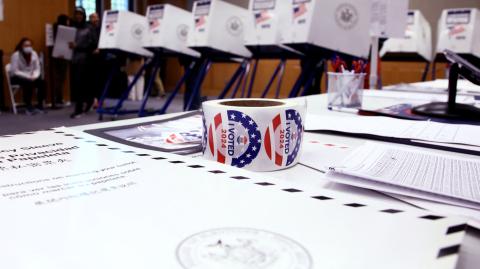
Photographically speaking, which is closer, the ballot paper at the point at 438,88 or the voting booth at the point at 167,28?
the ballot paper at the point at 438,88

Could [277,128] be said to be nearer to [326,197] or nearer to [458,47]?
[326,197]

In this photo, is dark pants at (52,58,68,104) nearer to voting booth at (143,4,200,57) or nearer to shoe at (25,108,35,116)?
shoe at (25,108,35,116)

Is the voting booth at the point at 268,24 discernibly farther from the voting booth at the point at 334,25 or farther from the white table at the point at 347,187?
the white table at the point at 347,187

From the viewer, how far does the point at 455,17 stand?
3371 mm

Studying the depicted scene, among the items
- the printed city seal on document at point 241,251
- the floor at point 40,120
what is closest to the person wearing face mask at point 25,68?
the floor at point 40,120

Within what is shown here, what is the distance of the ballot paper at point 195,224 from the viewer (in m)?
0.24

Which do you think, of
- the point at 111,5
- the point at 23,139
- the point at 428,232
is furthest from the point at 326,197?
the point at 111,5

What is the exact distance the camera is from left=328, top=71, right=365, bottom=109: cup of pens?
0.97m

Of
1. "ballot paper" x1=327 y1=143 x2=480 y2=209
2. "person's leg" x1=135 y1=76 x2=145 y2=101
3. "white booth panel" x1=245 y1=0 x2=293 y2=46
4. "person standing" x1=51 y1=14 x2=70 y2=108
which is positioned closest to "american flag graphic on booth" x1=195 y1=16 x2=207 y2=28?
"white booth panel" x1=245 y1=0 x2=293 y2=46

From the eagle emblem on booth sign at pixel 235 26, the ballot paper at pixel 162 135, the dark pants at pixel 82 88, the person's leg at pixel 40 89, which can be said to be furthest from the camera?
the person's leg at pixel 40 89

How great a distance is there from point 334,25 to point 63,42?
4206 mm

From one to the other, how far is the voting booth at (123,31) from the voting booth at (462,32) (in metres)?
2.40

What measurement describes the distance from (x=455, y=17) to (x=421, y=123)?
10.1 feet

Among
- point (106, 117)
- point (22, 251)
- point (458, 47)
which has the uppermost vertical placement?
point (458, 47)
